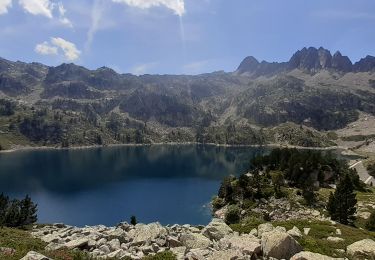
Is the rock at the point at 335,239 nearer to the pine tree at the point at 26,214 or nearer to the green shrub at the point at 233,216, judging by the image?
the green shrub at the point at 233,216

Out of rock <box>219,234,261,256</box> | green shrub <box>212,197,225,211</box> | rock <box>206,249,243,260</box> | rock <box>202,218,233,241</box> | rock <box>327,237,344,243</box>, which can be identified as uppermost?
rock <box>206,249,243,260</box>

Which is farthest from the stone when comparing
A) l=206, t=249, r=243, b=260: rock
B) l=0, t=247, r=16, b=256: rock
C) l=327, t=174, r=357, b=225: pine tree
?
l=327, t=174, r=357, b=225: pine tree

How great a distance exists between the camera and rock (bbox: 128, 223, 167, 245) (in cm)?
3433

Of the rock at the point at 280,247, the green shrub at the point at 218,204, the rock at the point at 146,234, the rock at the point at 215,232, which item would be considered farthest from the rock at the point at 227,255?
the green shrub at the point at 218,204

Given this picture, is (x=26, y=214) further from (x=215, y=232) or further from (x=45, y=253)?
(x=45, y=253)

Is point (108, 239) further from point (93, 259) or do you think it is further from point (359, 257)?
point (359, 257)

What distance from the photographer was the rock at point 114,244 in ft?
107

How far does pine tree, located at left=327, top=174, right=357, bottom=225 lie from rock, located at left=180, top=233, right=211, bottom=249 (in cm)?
5612

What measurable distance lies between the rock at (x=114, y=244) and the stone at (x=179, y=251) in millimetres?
4707

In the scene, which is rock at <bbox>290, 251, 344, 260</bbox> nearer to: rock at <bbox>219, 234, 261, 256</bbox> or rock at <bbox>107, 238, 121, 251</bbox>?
rock at <bbox>219, 234, 261, 256</bbox>

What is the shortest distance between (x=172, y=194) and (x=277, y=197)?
70.5m

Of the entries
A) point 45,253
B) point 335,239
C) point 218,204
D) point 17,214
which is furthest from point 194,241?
point 218,204

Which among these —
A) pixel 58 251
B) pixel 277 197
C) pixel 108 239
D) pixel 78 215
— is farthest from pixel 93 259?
pixel 78 215

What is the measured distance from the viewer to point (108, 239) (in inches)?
1405
